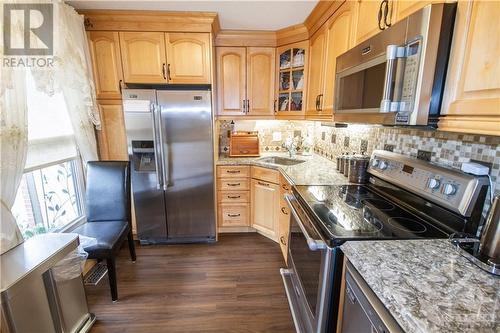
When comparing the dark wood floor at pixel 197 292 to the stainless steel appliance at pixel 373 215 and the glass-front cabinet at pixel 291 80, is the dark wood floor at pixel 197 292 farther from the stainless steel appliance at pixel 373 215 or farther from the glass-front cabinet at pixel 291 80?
the glass-front cabinet at pixel 291 80

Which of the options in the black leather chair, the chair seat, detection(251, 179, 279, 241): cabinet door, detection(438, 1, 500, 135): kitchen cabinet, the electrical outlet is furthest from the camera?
detection(251, 179, 279, 241): cabinet door

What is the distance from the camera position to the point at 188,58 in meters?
2.42

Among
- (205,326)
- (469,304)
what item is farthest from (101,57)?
(469,304)

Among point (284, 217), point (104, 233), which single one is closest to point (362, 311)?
point (284, 217)

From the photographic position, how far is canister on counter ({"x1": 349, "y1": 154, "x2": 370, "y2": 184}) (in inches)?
67.7

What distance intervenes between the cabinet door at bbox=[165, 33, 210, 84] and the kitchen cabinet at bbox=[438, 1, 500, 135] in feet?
6.82

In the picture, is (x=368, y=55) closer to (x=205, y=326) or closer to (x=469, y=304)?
(x=469, y=304)

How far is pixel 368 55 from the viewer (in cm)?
121

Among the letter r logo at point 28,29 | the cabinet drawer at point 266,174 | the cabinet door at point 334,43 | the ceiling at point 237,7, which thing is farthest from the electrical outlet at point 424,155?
the letter r logo at point 28,29

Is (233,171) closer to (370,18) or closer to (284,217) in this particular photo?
(284,217)

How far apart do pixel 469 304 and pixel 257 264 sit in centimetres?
189

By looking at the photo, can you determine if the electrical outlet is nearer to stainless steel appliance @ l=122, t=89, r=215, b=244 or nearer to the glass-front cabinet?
the glass-front cabinet

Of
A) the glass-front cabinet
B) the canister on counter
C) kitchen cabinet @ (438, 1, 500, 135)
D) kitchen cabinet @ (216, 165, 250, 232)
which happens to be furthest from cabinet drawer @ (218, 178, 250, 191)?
kitchen cabinet @ (438, 1, 500, 135)

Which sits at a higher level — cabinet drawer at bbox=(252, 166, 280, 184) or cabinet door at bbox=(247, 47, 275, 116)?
cabinet door at bbox=(247, 47, 275, 116)
